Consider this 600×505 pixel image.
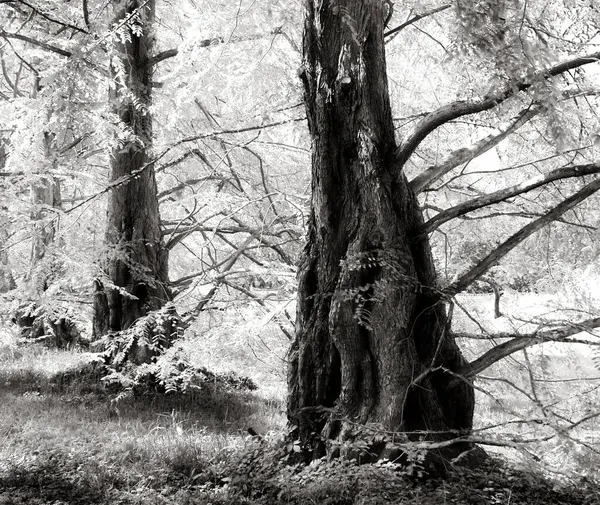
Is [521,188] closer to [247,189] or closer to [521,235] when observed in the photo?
[521,235]

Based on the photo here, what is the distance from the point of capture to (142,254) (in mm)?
9141

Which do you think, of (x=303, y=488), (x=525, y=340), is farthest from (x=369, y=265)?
(x=303, y=488)

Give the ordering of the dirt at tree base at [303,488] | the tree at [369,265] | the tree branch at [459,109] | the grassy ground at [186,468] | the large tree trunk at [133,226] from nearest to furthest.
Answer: the dirt at tree base at [303,488] → the grassy ground at [186,468] → the tree branch at [459,109] → the tree at [369,265] → the large tree trunk at [133,226]

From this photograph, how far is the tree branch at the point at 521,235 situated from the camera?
4734 mm

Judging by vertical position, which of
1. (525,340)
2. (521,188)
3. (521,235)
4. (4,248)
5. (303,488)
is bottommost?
(303,488)

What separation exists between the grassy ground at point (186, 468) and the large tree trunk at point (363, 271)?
437 millimetres

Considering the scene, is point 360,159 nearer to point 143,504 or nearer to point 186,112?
point 143,504

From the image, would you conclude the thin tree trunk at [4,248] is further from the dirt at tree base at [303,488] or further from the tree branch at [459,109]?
the tree branch at [459,109]

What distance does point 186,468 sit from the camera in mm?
5520

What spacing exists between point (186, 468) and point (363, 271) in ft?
7.18

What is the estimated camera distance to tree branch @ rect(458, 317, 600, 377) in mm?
4586

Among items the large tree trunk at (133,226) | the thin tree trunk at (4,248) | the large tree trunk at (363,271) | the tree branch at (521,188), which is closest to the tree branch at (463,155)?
the large tree trunk at (363,271)

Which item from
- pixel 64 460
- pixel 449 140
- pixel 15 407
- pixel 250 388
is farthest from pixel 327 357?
pixel 250 388

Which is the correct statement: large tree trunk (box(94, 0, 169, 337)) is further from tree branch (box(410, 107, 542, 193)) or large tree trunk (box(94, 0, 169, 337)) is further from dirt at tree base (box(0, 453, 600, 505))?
tree branch (box(410, 107, 542, 193))
